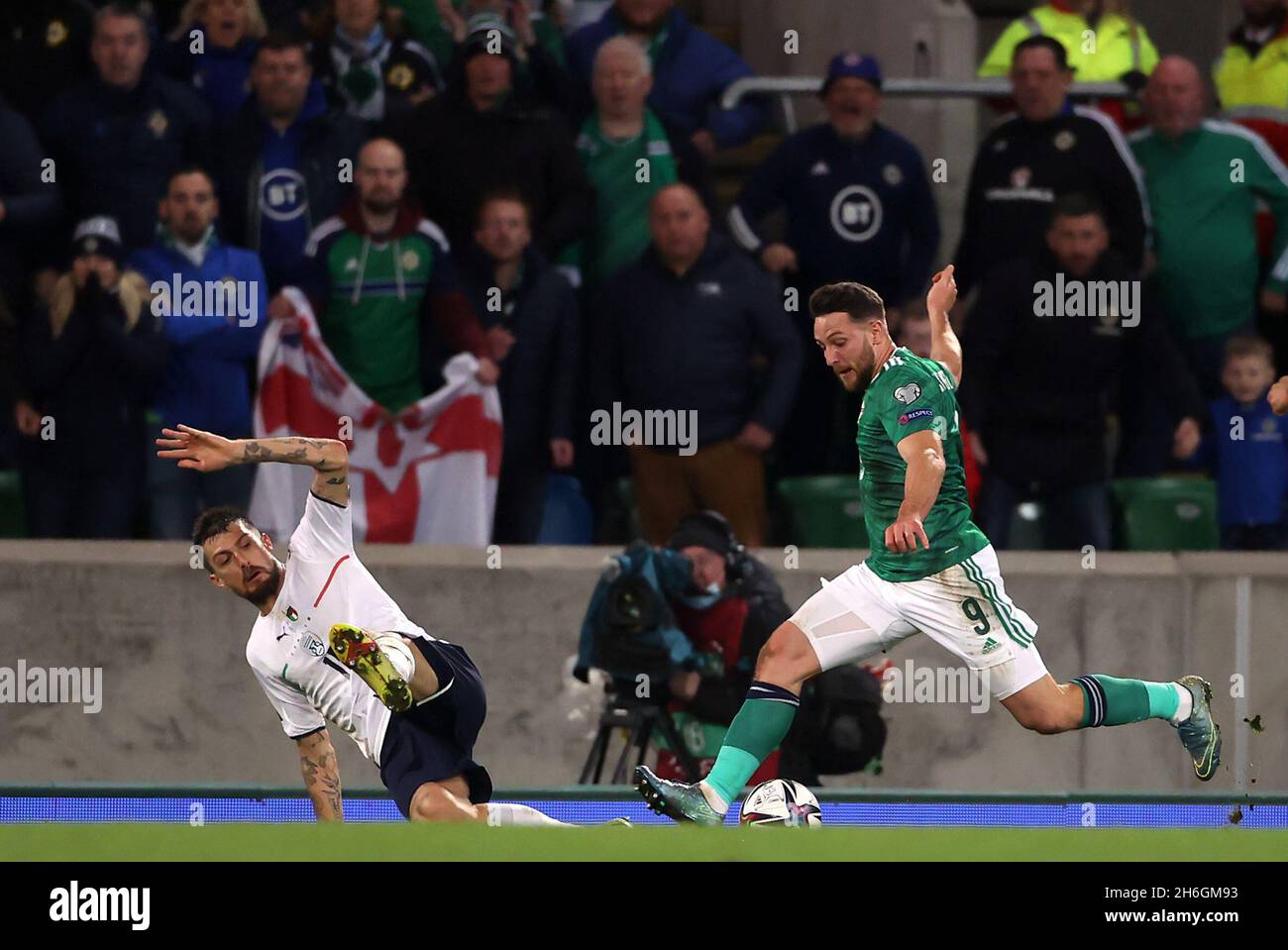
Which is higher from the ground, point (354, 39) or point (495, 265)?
point (354, 39)

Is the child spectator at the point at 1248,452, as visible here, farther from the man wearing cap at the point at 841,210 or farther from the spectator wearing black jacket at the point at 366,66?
the spectator wearing black jacket at the point at 366,66

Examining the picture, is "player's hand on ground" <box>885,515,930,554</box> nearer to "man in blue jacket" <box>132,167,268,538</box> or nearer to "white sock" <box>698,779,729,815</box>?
"white sock" <box>698,779,729,815</box>

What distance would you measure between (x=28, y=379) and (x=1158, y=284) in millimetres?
4678

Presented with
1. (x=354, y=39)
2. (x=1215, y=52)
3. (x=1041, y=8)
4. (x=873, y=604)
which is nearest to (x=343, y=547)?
(x=873, y=604)

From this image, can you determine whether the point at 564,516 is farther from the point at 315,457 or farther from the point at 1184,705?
the point at 1184,705

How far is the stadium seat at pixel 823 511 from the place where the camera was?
11.3 m

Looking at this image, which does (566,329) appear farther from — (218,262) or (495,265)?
(218,262)

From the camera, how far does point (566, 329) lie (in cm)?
1105

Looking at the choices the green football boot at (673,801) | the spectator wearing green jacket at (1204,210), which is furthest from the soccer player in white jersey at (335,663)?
the spectator wearing green jacket at (1204,210)

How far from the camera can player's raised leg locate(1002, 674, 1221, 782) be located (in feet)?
26.6

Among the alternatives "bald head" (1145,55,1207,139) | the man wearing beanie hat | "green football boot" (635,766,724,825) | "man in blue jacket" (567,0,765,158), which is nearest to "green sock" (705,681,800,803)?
"green football boot" (635,766,724,825)

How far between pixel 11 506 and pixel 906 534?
5.16 meters

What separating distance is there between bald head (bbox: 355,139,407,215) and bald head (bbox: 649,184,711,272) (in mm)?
1022

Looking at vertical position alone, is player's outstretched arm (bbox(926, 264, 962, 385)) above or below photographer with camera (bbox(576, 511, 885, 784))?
above
